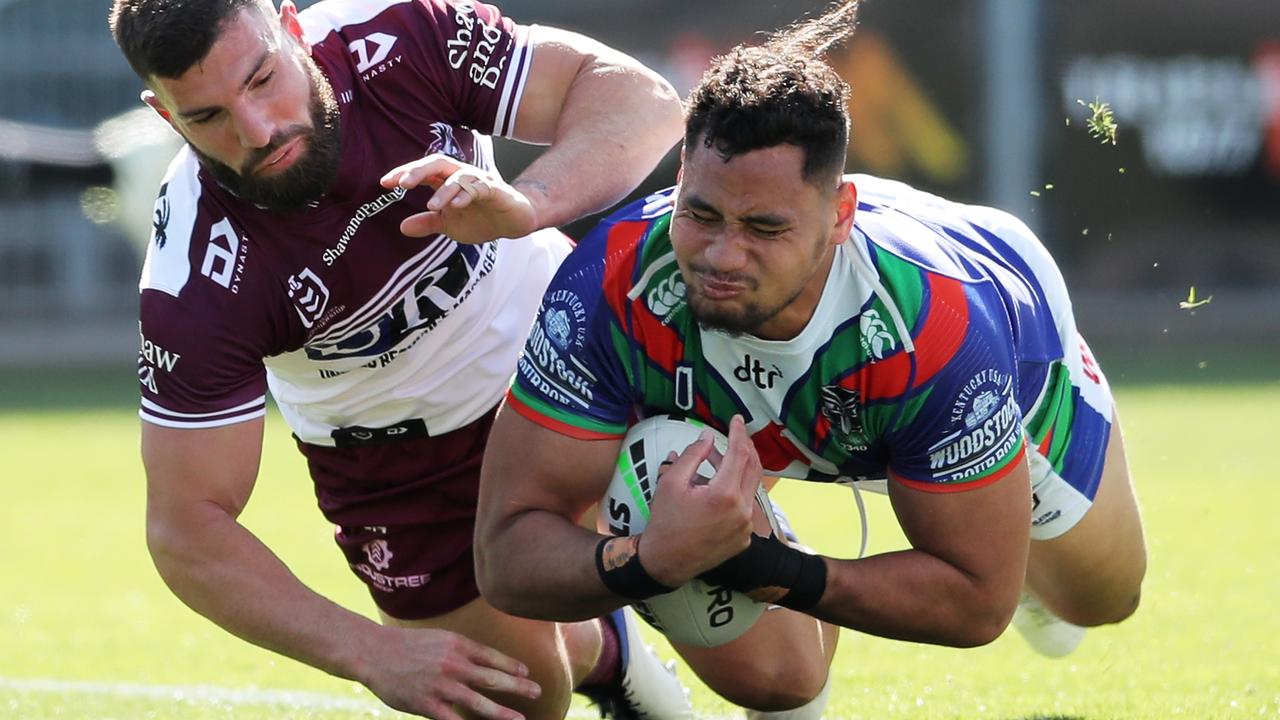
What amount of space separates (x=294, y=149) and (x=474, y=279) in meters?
0.89

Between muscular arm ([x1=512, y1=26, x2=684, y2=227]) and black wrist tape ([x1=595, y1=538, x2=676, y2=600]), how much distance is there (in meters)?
0.83

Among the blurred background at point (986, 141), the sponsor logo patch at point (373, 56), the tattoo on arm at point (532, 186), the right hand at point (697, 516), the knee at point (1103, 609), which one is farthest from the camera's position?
the blurred background at point (986, 141)

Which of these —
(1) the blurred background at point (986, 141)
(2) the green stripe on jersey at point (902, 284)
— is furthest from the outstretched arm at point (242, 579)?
Result: (1) the blurred background at point (986, 141)

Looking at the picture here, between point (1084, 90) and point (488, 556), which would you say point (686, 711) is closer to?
point (488, 556)

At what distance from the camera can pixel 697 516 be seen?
3346 mm

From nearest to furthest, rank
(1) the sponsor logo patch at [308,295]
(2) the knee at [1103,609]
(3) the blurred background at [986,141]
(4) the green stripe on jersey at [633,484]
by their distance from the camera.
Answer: (4) the green stripe on jersey at [633,484] → (1) the sponsor logo patch at [308,295] → (2) the knee at [1103,609] → (3) the blurred background at [986,141]

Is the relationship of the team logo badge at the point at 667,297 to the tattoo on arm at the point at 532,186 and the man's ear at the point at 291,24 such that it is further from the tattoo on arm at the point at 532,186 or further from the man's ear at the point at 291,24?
the man's ear at the point at 291,24

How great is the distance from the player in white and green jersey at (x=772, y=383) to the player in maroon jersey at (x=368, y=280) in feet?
1.00

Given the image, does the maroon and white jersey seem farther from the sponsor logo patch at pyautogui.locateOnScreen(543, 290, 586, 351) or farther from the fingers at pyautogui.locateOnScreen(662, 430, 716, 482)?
the fingers at pyautogui.locateOnScreen(662, 430, 716, 482)

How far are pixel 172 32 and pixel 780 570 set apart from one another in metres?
1.80

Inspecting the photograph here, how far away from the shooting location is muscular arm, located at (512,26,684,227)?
391 cm

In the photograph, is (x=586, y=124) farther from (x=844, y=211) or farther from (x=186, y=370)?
(x=186, y=370)

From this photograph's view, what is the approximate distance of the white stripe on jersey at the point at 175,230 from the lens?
3.90 meters

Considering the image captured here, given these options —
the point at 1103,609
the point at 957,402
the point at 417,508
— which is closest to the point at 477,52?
the point at 417,508
